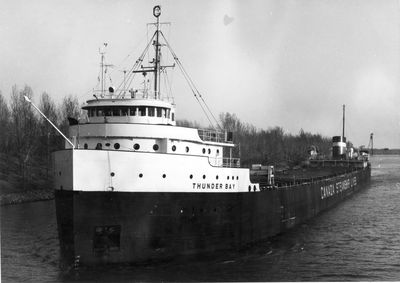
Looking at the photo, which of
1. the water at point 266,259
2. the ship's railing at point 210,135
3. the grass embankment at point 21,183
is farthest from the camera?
the grass embankment at point 21,183

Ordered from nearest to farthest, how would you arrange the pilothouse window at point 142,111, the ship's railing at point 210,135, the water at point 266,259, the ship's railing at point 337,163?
the water at point 266,259
the pilothouse window at point 142,111
the ship's railing at point 210,135
the ship's railing at point 337,163

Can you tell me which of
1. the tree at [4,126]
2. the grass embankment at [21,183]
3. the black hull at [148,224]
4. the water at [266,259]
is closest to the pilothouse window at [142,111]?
the black hull at [148,224]

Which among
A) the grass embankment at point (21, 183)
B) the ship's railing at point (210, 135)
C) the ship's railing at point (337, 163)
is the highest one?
the ship's railing at point (210, 135)

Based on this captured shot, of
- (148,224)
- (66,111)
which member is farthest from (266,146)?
(148,224)

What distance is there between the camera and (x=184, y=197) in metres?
15.1

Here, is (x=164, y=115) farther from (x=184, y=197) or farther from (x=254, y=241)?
(x=254, y=241)

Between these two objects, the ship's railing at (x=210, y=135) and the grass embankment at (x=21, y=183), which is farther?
the grass embankment at (x=21, y=183)

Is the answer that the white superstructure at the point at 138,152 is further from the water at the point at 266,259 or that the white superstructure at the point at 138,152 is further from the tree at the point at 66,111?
the tree at the point at 66,111

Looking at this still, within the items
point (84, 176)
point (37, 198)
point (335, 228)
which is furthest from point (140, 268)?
point (37, 198)

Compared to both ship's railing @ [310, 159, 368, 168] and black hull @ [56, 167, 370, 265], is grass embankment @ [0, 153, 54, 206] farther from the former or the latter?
ship's railing @ [310, 159, 368, 168]

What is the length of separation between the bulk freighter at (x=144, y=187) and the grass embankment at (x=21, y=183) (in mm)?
20973

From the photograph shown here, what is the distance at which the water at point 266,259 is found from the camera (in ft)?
46.5

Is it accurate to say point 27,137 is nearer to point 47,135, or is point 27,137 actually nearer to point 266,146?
point 47,135

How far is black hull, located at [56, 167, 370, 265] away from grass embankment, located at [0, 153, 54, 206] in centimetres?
2169
